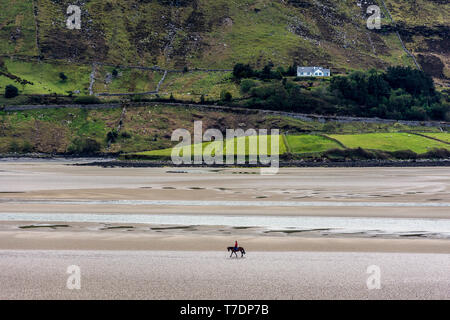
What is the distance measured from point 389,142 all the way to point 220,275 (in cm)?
9628

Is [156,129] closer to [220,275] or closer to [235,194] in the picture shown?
[235,194]

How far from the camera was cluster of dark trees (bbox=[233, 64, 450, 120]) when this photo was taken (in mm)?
134625

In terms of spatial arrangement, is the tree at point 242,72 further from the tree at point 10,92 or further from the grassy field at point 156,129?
the tree at point 10,92

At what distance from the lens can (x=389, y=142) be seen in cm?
10812

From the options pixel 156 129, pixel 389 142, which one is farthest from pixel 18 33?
pixel 389 142

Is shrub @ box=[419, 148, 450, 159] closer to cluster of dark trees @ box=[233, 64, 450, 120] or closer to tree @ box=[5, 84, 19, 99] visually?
cluster of dark trees @ box=[233, 64, 450, 120]

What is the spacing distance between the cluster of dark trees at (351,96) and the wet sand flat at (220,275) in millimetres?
113498

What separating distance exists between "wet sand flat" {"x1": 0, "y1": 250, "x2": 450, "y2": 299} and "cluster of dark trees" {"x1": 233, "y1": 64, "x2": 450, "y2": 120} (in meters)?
113

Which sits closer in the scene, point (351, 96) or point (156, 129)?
point (156, 129)

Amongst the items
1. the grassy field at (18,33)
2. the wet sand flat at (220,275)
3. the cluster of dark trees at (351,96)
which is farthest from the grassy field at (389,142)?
the grassy field at (18,33)

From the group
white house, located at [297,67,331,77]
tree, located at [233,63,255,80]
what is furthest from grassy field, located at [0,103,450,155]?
white house, located at [297,67,331,77]

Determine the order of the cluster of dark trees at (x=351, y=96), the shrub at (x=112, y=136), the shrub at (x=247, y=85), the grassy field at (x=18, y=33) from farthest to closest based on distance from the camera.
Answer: the grassy field at (x=18, y=33) → the shrub at (x=247, y=85) → the cluster of dark trees at (x=351, y=96) → the shrub at (x=112, y=136)

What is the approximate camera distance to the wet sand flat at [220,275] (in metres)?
16.6

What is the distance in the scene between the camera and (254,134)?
11931 centimetres
